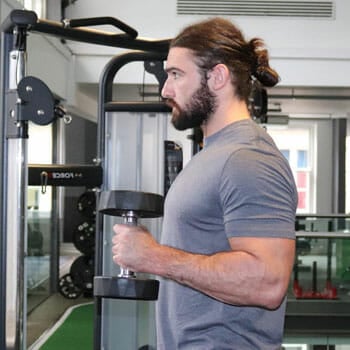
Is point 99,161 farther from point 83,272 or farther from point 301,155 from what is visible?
point 301,155

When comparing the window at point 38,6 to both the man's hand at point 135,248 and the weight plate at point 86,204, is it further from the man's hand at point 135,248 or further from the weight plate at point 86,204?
the man's hand at point 135,248

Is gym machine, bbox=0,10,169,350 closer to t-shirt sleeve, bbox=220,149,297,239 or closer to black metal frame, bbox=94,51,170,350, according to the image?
black metal frame, bbox=94,51,170,350

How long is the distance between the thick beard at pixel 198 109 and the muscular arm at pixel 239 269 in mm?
286

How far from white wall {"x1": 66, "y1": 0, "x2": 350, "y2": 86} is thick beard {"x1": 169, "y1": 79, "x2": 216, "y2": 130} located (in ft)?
16.4

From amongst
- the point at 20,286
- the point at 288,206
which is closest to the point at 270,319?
the point at 288,206

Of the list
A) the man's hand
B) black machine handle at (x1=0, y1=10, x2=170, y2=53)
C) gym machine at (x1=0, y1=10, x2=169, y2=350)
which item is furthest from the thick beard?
black machine handle at (x1=0, y1=10, x2=170, y2=53)

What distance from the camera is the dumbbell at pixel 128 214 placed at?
1.29m

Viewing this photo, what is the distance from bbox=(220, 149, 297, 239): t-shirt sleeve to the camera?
1029 millimetres

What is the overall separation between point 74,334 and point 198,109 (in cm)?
427

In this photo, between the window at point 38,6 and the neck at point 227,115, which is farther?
the window at point 38,6

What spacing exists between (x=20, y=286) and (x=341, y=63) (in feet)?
16.5

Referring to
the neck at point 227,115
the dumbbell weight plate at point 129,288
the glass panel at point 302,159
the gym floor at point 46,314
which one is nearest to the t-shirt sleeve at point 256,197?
the neck at point 227,115

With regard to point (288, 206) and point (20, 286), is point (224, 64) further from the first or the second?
point (20, 286)

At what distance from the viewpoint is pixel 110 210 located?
1326mm
